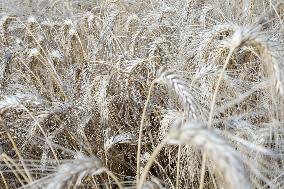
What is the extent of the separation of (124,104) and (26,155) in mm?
454

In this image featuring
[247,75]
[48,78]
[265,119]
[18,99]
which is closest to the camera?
[18,99]

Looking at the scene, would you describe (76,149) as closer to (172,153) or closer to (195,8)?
(172,153)

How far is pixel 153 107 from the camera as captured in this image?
174 cm

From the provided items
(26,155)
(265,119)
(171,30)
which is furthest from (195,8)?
(26,155)

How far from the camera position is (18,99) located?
1395 millimetres

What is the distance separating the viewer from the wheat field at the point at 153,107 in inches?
40.3

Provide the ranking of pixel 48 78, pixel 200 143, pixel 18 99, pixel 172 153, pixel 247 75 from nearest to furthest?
pixel 200 143 < pixel 18 99 < pixel 172 153 < pixel 247 75 < pixel 48 78

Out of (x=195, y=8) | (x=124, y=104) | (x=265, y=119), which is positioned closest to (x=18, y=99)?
(x=124, y=104)

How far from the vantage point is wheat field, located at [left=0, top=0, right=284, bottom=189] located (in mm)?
1023

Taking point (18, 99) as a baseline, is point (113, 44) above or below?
above

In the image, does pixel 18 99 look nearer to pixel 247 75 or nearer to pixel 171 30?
pixel 247 75

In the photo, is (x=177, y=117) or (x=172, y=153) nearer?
(x=177, y=117)

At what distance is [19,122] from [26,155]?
14 cm

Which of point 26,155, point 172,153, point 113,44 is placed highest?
point 113,44
